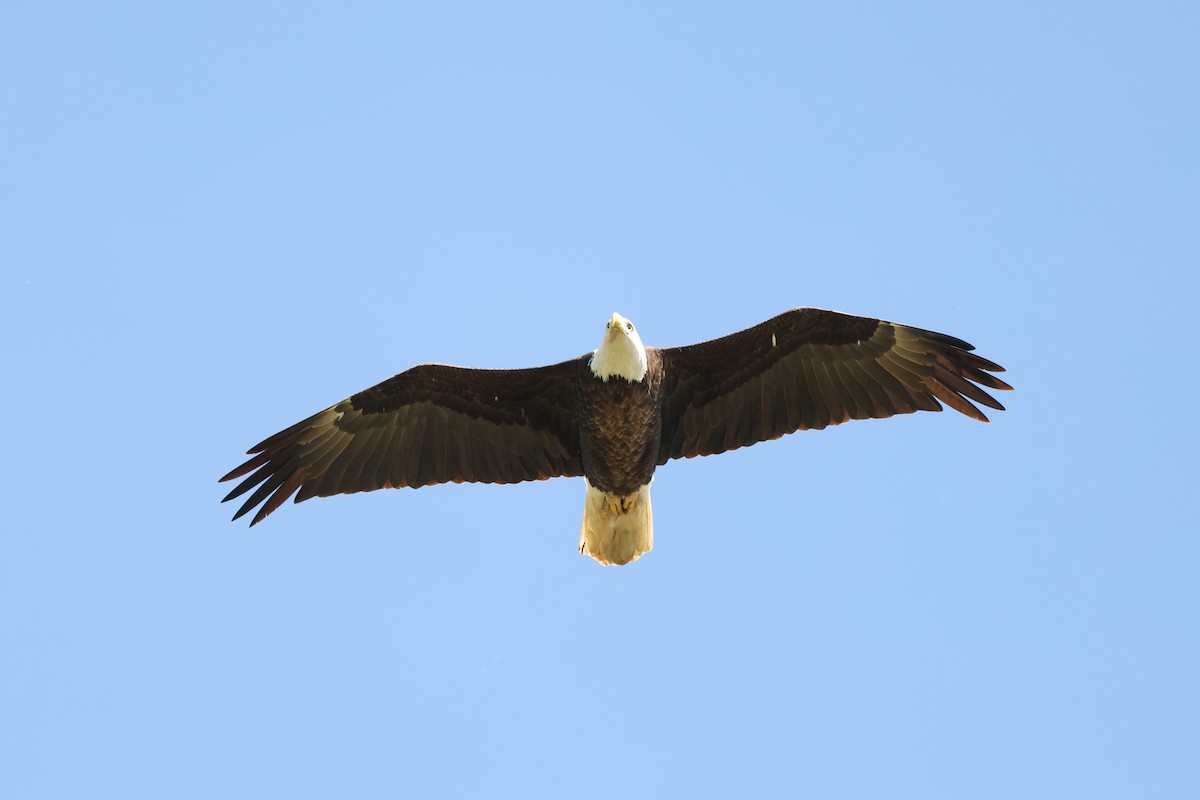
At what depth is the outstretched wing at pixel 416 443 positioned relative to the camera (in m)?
12.1

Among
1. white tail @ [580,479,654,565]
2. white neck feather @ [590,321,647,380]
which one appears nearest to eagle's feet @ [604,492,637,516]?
white tail @ [580,479,654,565]

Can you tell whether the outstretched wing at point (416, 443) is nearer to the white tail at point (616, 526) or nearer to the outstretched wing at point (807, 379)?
the white tail at point (616, 526)

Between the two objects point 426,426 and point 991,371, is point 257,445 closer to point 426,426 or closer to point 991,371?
point 426,426

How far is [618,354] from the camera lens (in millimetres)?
11055

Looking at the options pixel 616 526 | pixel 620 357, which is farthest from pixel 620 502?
pixel 620 357

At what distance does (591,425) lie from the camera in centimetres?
1152

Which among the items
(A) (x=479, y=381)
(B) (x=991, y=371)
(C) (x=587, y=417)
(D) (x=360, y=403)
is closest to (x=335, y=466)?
(D) (x=360, y=403)

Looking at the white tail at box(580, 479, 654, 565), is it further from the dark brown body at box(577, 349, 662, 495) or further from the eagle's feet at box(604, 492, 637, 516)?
the dark brown body at box(577, 349, 662, 495)

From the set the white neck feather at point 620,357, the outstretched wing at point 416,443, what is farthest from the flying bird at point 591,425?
the white neck feather at point 620,357

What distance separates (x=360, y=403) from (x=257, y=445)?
3.08 feet

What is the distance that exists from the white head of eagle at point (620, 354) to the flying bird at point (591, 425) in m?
0.38

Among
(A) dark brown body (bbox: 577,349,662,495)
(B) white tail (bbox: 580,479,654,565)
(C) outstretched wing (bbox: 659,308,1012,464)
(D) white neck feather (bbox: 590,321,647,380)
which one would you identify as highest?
(C) outstretched wing (bbox: 659,308,1012,464)

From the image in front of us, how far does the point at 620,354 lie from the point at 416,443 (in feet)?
7.27

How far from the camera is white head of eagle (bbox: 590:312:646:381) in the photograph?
433 inches
